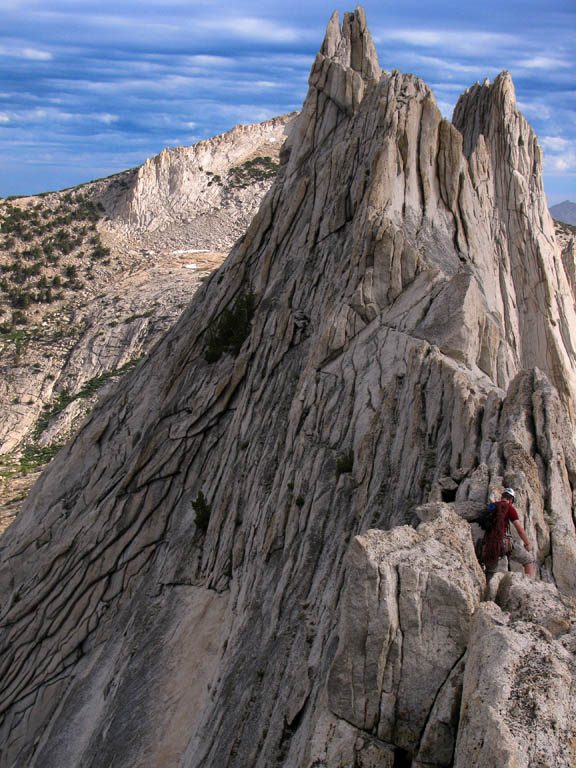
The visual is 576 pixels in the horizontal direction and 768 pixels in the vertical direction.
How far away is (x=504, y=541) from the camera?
10844mm

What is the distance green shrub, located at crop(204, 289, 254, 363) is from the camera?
106 feet

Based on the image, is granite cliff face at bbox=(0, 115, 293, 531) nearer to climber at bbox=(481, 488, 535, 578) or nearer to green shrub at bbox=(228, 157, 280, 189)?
green shrub at bbox=(228, 157, 280, 189)

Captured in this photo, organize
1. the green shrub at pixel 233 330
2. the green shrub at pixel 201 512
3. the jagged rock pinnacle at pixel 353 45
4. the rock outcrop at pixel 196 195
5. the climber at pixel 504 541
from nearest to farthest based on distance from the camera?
the climber at pixel 504 541 < the green shrub at pixel 201 512 < the green shrub at pixel 233 330 < the jagged rock pinnacle at pixel 353 45 < the rock outcrop at pixel 196 195

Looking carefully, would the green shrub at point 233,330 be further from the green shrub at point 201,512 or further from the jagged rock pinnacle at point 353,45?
the jagged rock pinnacle at point 353,45

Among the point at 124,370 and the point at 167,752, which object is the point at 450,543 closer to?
the point at 167,752

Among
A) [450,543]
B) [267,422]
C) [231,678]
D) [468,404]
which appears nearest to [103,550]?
[267,422]

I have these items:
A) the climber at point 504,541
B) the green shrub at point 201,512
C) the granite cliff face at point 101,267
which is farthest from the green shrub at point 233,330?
the granite cliff face at point 101,267

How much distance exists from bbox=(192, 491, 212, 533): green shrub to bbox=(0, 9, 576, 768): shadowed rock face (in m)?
0.18

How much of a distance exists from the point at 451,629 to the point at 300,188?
2809 centimetres

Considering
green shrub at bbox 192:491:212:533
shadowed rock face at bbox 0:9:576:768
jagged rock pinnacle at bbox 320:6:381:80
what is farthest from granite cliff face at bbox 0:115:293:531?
jagged rock pinnacle at bbox 320:6:381:80

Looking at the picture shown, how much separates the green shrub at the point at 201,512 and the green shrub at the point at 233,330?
7996mm

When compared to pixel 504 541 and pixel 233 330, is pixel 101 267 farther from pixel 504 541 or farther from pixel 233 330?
pixel 504 541

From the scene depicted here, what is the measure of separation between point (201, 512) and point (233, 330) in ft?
31.5

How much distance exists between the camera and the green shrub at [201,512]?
27062 mm
